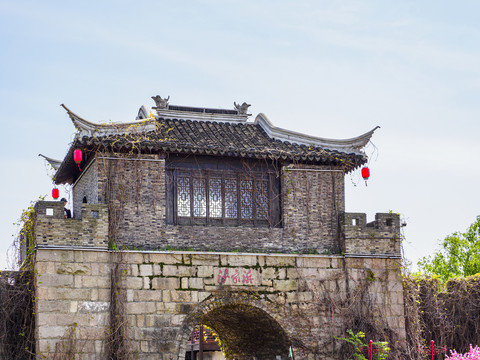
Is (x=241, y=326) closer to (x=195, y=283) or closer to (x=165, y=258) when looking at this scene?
(x=195, y=283)

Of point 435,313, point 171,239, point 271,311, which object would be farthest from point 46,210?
point 435,313

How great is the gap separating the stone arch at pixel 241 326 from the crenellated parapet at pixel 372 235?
2.46m

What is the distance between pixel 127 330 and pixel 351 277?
533 centimetres

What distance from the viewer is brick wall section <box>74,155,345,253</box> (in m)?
18.1

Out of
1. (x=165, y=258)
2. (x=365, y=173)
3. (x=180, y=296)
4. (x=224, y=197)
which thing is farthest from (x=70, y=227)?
(x=365, y=173)

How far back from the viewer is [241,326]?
20859mm

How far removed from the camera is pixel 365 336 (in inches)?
739

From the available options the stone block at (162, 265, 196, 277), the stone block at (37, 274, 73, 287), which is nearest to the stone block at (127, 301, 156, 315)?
the stone block at (162, 265, 196, 277)

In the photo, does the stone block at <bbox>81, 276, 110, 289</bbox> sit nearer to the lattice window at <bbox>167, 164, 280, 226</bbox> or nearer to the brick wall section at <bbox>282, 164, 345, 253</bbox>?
the lattice window at <bbox>167, 164, 280, 226</bbox>

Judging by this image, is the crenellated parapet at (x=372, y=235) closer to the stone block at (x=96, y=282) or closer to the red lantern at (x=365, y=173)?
the red lantern at (x=365, y=173)

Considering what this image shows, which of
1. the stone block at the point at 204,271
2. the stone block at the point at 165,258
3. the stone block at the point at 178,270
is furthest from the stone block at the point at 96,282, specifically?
the stone block at the point at 204,271

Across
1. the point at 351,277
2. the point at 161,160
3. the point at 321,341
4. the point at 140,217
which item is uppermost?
the point at 161,160

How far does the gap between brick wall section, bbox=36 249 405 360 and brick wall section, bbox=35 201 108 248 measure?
24 centimetres

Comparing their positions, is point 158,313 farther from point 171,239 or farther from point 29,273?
point 29,273
